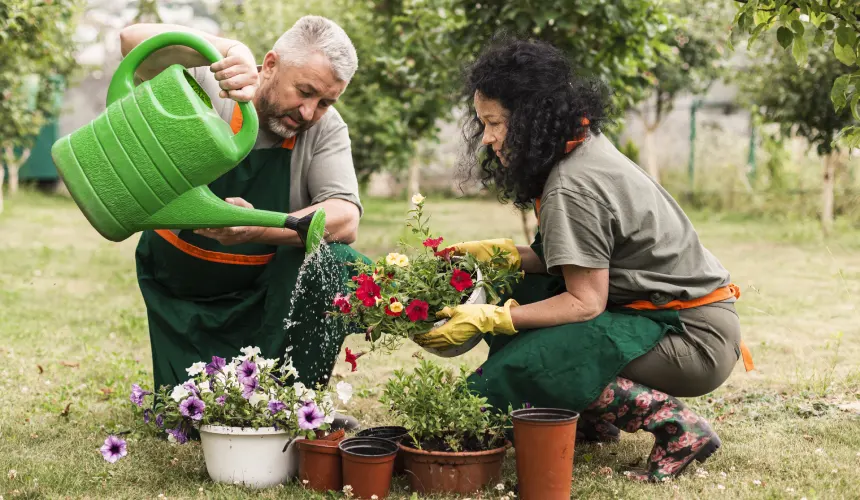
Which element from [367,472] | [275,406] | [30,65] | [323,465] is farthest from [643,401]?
[30,65]

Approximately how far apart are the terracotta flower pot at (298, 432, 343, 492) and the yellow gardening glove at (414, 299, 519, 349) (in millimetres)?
399

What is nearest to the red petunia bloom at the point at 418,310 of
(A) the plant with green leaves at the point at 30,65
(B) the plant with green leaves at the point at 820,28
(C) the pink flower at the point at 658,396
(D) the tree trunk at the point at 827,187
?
(C) the pink flower at the point at 658,396

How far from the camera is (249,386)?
8.29ft

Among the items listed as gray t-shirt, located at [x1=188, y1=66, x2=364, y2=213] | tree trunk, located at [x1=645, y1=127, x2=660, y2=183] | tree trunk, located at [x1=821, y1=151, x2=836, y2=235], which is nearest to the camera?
gray t-shirt, located at [x1=188, y1=66, x2=364, y2=213]

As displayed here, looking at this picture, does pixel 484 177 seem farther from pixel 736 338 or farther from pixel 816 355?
pixel 816 355

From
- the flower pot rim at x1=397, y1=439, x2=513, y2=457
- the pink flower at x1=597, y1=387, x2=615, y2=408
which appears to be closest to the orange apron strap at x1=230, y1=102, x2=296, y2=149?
the flower pot rim at x1=397, y1=439, x2=513, y2=457

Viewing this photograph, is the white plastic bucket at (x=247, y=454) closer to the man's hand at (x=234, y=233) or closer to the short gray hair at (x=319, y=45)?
the man's hand at (x=234, y=233)

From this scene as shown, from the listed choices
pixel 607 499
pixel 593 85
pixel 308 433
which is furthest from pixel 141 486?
pixel 593 85

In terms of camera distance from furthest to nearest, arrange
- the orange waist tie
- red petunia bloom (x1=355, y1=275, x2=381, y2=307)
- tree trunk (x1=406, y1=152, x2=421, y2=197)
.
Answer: tree trunk (x1=406, y1=152, x2=421, y2=197) < the orange waist tie < red petunia bloom (x1=355, y1=275, x2=381, y2=307)

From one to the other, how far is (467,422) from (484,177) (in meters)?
0.83

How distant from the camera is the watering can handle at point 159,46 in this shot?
2.48 meters

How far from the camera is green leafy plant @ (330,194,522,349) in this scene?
254cm

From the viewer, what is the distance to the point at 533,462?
2.36 metres

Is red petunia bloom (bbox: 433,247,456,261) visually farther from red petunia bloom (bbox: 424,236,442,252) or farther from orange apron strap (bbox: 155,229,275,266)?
orange apron strap (bbox: 155,229,275,266)
